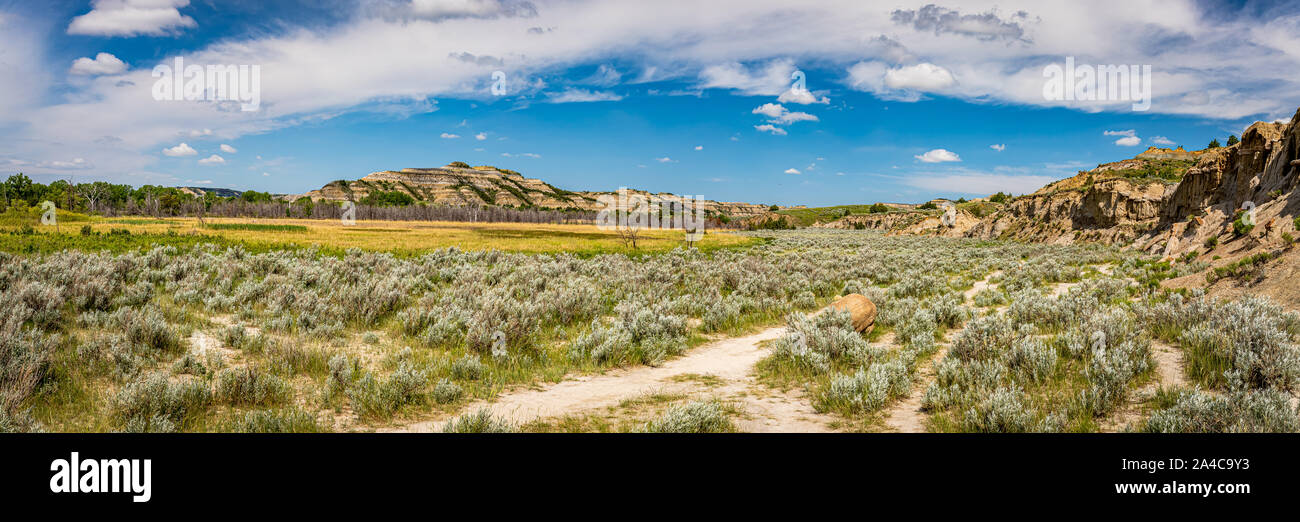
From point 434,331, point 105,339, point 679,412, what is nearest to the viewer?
point 679,412

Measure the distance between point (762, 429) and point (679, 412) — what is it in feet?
3.25

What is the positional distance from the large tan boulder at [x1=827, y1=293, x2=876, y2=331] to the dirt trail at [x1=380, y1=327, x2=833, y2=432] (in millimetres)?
2479

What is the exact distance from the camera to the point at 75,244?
2541 cm

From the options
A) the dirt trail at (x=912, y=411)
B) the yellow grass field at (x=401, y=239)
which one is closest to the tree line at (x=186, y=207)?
the yellow grass field at (x=401, y=239)

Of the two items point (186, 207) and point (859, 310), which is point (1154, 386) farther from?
point (186, 207)

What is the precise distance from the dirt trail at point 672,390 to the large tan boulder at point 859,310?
8.13 feet

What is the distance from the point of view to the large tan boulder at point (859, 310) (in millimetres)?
11258

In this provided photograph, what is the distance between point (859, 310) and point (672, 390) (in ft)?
19.2

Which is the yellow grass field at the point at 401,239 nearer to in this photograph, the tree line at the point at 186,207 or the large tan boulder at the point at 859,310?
the large tan boulder at the point at 859,310

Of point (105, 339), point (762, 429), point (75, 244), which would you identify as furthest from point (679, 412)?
point (75, 244)

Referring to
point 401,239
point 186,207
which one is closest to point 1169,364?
point 401,239
